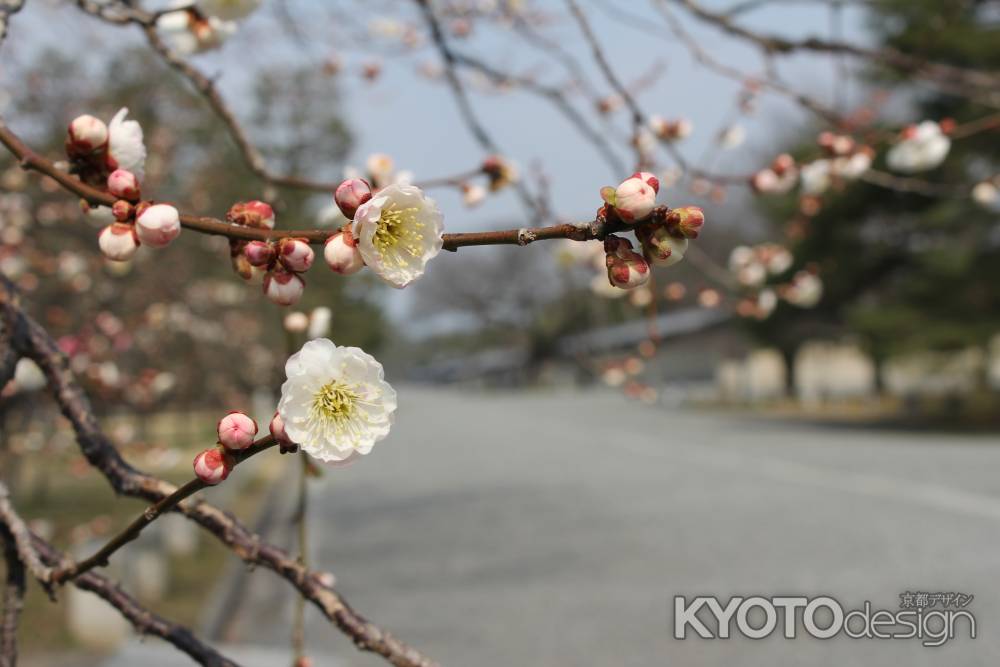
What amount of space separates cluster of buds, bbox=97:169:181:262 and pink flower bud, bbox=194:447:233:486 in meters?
0.17

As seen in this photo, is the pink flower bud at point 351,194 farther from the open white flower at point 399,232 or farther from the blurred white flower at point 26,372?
the blurred white flower at point 26,372

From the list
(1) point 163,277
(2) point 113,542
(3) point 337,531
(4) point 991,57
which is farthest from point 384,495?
(4) point 991,57

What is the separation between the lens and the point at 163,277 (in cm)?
669

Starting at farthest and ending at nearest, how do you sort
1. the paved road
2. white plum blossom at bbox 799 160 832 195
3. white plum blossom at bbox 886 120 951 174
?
the paved road < white plum blossom at bbox 799 160 832 195 < white plum blossom at bbox 886 120 951 174

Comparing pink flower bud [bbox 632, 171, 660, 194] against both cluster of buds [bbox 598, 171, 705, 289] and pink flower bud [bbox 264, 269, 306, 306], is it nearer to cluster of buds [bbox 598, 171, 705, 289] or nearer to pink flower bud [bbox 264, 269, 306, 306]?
cluster of buds [bbox 598, 171, 705, 289]

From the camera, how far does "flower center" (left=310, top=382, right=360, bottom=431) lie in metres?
0.69

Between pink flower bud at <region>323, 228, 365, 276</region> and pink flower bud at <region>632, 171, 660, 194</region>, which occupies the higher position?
pink flower bud at <region>632, 171, 660, 194</region>

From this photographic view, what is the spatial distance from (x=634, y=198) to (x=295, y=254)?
0.25 metres

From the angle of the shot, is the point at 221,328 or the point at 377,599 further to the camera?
the point at 221,328

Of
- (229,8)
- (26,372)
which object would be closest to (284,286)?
(229,8)

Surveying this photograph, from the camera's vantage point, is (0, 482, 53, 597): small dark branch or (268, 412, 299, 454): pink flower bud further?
(0, 482, 53, 597): small dark branch

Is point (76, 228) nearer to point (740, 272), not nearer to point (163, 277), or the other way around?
point (163, 277)

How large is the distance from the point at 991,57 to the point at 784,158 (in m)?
15.6

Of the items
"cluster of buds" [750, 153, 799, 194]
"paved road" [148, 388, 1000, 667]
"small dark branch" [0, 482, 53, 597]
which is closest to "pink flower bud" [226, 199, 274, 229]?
"small dark branch" [0, 482, 53, 597]
